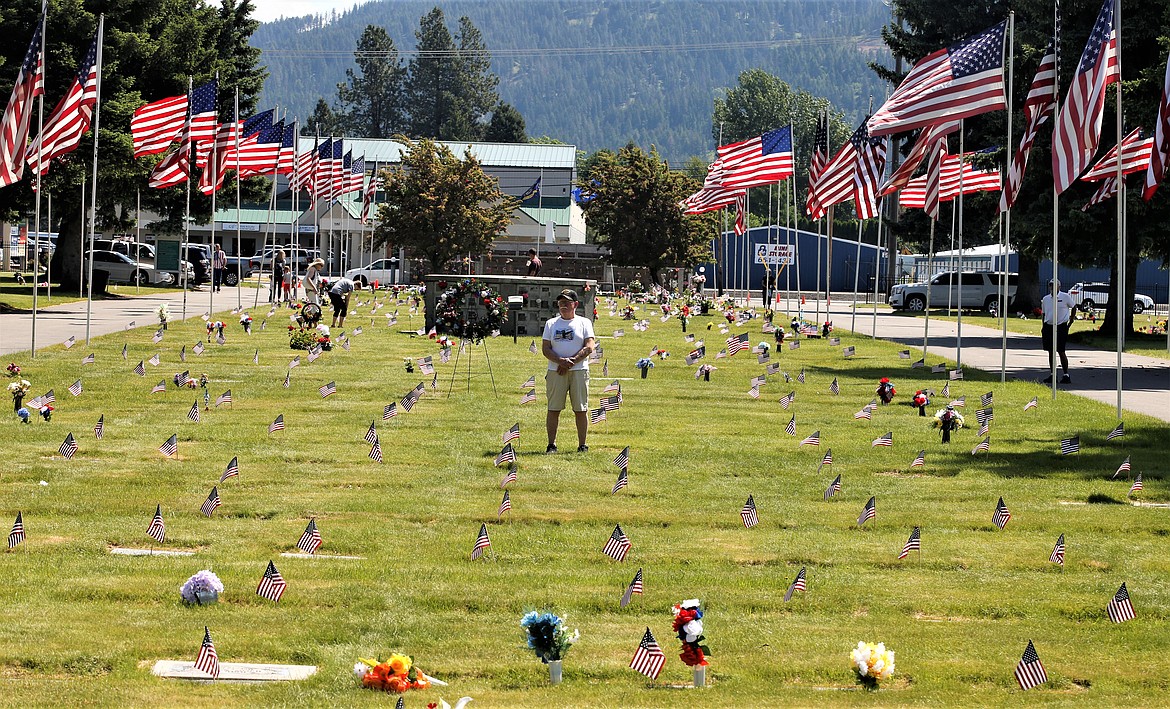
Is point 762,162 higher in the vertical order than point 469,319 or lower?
higher

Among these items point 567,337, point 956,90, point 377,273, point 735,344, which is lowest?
point 735,344

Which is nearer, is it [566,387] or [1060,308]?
[566,387]

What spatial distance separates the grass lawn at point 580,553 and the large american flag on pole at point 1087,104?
3.29 meters

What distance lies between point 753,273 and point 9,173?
62.1 metres

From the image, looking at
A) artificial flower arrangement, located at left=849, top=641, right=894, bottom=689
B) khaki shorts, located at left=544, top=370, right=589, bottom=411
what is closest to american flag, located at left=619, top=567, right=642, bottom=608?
artificial flower arrangement, located at left=849, top=641, right=894, bottom=689

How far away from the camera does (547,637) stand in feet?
22.6

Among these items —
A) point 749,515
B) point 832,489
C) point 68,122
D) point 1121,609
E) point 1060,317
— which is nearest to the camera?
point 1121,609

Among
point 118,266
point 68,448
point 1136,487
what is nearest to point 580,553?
point 1136,487

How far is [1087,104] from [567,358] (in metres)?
8.14

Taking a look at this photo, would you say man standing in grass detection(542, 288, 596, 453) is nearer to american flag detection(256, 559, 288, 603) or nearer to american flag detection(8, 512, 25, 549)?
american flag detection(8, 512, 25, 549)

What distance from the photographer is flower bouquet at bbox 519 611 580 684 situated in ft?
22.6

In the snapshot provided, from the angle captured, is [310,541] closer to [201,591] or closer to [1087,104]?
[201,591]

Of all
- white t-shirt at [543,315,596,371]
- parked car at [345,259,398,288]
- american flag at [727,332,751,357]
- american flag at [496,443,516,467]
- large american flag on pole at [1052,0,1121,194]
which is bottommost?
american flag at [496,443,516,467]

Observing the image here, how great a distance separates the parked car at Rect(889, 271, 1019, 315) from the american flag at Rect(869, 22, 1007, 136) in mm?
38820
